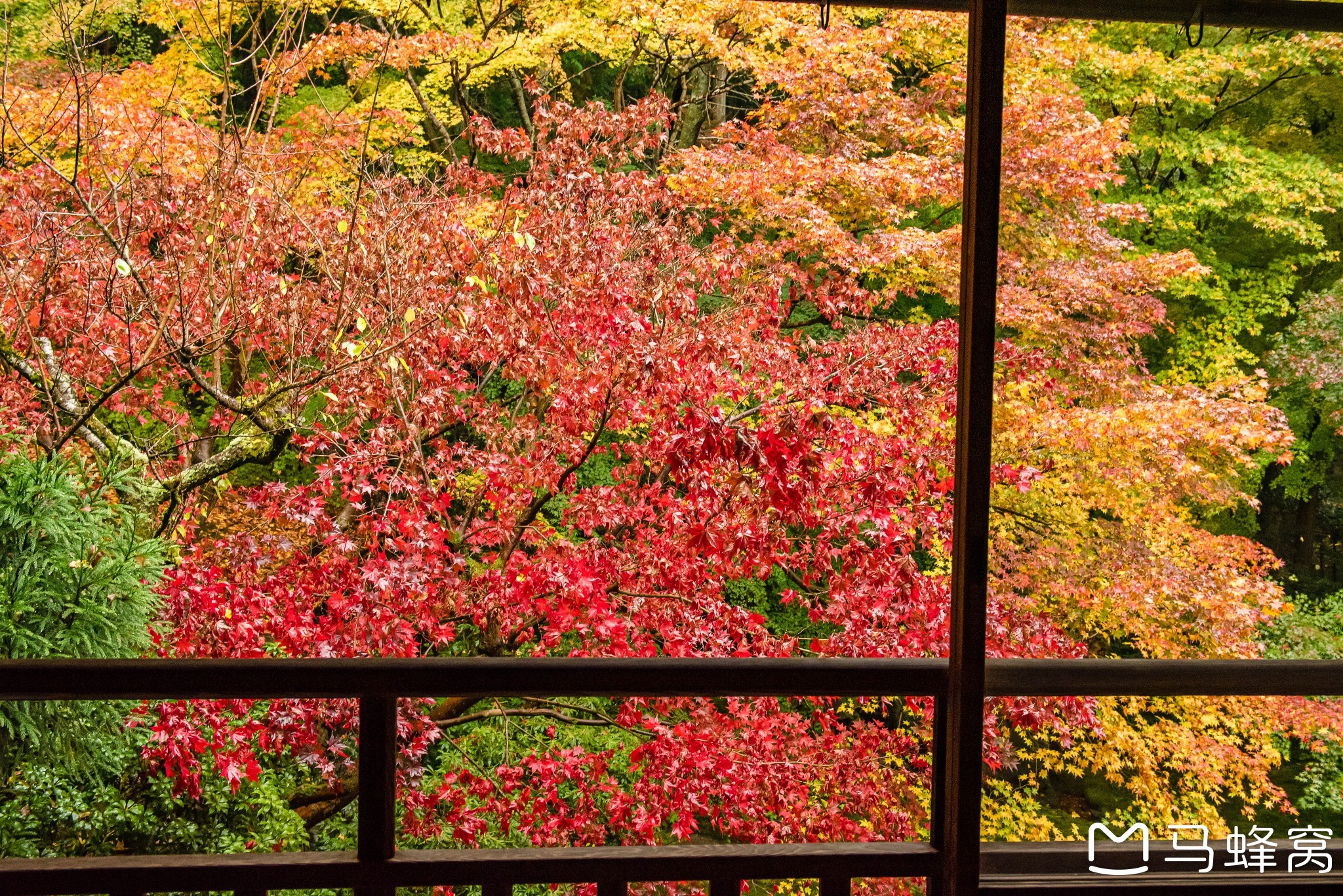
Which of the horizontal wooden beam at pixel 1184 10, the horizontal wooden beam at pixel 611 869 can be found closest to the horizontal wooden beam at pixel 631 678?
the horizontal wooden beam at pixel 611 869

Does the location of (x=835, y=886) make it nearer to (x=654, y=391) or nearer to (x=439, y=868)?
(x=439, y=868)

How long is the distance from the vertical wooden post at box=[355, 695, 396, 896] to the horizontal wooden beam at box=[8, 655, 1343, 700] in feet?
0.11

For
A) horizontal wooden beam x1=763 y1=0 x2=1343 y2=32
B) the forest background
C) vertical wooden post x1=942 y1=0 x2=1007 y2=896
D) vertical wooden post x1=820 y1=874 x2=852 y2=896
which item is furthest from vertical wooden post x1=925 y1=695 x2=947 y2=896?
the forest background

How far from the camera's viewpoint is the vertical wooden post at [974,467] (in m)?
1.29

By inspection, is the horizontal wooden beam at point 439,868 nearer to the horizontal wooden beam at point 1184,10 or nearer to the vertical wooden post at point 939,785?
the vertical wooden post at point 939,785

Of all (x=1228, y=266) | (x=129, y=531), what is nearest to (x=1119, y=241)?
(x=1228, y=266)

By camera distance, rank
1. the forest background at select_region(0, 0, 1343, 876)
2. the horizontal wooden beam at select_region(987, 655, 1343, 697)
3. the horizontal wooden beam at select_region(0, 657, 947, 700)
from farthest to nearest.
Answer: the forest background at select_region(0, 0, 1343, 876)
the horizontal wooden beam at select_region(987, 655, 1343, 697)
the horizontal wooden beam at select_region(0, 657, 947, 700)

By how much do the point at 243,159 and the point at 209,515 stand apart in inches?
62.7

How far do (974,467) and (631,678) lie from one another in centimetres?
58

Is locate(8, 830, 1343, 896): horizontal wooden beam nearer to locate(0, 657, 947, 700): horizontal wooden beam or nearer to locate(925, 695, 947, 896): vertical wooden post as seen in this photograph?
locate(925, 695, 947, 896): vertical wooden post

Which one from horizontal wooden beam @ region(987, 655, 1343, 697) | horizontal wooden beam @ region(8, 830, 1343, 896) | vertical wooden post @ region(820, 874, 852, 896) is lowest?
vertical wooden post @ region(820, 874, 852, 896)

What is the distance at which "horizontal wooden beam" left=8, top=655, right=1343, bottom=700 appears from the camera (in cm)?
118

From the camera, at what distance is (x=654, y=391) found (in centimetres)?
356

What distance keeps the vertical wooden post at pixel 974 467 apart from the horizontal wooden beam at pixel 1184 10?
8 centimetres
